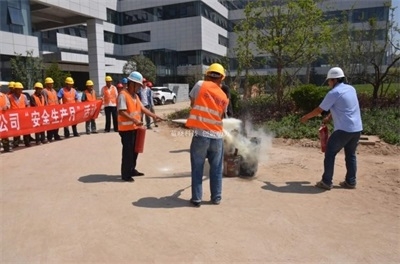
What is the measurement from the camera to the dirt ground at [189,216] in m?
3.30

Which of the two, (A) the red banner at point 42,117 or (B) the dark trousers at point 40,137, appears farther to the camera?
(B) the dark trousers at point 40,137

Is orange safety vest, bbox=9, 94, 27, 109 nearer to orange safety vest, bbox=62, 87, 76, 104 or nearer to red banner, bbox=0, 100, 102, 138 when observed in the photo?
red banner, bbox=0, 100, 102, 138

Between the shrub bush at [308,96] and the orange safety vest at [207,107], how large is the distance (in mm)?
7735

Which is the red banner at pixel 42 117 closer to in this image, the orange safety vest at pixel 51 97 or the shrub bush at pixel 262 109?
the orange safety vest at pixel 51 97

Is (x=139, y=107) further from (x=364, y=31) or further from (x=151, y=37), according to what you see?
(x=151, y=37)

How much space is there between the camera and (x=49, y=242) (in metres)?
3.53

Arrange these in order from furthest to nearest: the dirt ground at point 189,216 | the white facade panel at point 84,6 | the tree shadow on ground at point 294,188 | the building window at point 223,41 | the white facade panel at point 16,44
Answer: the building window at point 223,41
the white facade panel at point 84,6
the white facade panel at point 16,44
the tree shadow on ground at point 294,188
the dirt ground at point 189,216

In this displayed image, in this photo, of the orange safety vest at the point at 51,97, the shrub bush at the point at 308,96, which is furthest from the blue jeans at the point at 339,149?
the orange safety vest at the point at 51,97

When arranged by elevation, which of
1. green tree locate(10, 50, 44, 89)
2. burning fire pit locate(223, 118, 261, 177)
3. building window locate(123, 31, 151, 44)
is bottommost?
burning fire pit locate(223, 118, 261, 177)

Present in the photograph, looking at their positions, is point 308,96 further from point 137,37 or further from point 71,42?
point 137,37

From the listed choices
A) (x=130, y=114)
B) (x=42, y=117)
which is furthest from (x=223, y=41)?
(x=130, y=114)

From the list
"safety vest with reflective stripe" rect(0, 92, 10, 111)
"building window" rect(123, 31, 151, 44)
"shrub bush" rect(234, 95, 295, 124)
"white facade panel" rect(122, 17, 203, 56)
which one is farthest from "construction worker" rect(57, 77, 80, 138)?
"building window" rect(123, 31, 151, 44)

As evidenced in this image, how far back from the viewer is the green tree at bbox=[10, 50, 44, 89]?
21797 millimetres

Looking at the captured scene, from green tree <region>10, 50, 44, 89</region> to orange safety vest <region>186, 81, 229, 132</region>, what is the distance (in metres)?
21.2
